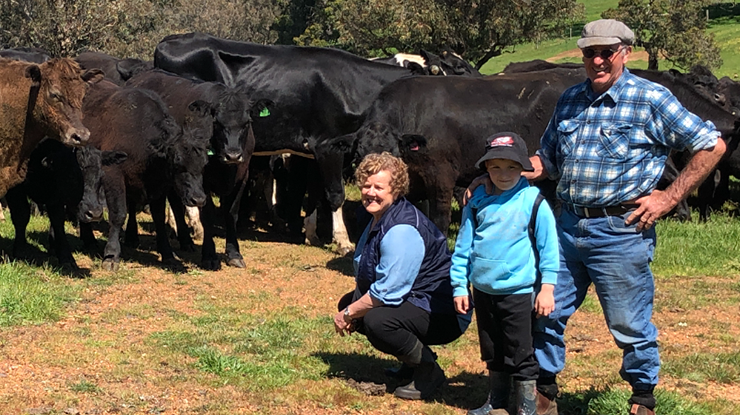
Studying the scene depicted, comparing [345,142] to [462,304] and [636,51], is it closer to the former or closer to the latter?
[462,304]

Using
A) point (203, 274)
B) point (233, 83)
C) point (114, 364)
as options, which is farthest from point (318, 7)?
point (114, 364)

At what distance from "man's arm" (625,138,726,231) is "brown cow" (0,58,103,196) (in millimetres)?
6221

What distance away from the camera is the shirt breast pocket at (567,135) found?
5.27 metres

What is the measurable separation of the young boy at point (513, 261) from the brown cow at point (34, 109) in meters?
5.35

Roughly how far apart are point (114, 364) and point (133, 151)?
14.8 feet

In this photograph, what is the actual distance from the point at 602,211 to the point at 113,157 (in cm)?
657

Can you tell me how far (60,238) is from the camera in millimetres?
9977

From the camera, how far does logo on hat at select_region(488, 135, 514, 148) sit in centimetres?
525

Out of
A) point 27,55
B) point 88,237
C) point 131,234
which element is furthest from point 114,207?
point 27,55

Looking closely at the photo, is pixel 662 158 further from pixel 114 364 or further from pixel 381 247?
pixel 114 364

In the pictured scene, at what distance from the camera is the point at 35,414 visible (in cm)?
543

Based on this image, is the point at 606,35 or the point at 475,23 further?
the point at 475,23

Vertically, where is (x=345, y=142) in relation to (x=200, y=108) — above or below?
below

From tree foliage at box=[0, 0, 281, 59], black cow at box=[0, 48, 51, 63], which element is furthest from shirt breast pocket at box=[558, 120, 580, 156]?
tree foliage at box=[0, 0, 281, 59]
